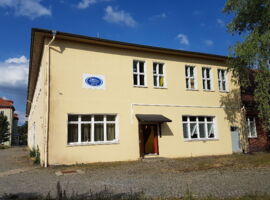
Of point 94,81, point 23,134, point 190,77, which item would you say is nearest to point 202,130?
point 190,77

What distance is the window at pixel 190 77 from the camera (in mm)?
15845

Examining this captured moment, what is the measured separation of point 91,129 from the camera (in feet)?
41.9

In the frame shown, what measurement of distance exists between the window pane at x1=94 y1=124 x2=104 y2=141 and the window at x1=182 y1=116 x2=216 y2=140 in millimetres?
5306

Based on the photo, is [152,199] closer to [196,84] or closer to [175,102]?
[175,102]

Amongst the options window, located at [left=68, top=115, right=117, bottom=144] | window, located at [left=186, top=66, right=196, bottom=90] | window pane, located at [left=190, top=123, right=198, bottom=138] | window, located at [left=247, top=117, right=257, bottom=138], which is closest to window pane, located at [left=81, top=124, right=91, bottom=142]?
window, located at [left=68, top=115, right=117, bottom=144]

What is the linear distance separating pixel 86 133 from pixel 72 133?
741mm

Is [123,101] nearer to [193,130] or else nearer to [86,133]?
[86,133]

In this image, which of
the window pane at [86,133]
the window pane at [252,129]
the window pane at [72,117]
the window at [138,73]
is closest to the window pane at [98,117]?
the window pane at [86,133]

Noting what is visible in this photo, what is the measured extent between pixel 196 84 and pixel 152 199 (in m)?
11.7

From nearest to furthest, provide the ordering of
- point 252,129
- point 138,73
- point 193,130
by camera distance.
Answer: point 138,73
point 193,130
point 252,129

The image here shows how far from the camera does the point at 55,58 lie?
12.4 metres

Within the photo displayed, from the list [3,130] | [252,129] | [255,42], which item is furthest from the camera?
[3,130]

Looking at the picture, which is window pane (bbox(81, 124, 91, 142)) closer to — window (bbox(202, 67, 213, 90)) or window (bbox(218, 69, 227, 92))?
window (bbox(202, 67, 213, 90))

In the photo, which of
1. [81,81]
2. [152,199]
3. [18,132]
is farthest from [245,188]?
[18,132]
